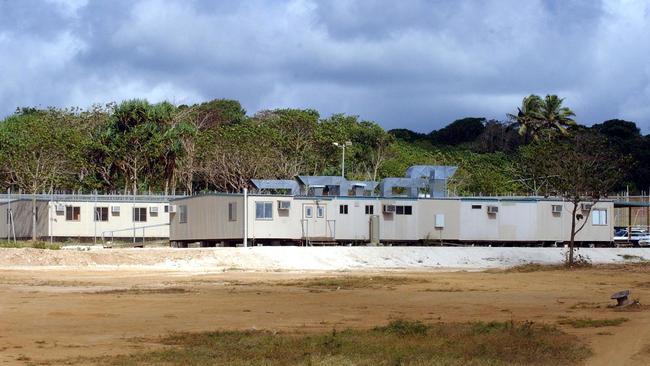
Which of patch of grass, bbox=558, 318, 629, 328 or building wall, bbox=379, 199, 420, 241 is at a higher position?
Result: building wall, bbox=379, 199, 420, 241

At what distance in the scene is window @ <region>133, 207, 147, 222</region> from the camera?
192 feet

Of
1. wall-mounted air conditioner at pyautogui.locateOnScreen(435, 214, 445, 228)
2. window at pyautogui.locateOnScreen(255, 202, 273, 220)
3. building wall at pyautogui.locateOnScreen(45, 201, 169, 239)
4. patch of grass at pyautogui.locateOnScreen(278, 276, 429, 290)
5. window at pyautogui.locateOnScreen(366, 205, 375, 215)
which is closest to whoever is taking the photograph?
patch of grass at pyautogui.locateOnScreen(278, 276, 429, 290)

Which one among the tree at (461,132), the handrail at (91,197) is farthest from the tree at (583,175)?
the tree at (461,132)

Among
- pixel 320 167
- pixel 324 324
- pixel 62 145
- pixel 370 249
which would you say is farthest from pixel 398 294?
pixel 320 167

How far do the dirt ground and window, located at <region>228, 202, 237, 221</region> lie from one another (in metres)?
10.9

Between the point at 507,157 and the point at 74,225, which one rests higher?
the point at 507,157

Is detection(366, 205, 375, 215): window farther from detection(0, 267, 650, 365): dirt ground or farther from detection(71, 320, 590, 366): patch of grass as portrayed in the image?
detection(71, 320, 590, 366): patch of grass

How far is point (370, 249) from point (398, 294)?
16.1 m

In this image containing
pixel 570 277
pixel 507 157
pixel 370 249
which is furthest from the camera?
pixel 507 157

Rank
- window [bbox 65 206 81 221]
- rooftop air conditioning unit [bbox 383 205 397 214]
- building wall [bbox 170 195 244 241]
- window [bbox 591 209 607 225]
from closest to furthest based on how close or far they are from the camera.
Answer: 1. building wall [bbox 170 195 244 241]
2. rooftop air conditioning unit [bbox 383 205 397 214]
3. window [bbox 591 209 607 225]
4. window [bbox 65 206 81 221]

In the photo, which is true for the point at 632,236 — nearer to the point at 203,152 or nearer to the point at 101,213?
the point at 203,152

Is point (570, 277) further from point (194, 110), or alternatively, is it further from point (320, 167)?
point (194, 110)

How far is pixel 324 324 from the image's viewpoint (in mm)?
22156

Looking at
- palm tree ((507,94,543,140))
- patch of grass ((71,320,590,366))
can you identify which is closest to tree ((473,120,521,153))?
palm tree ((507,94,543,140))
